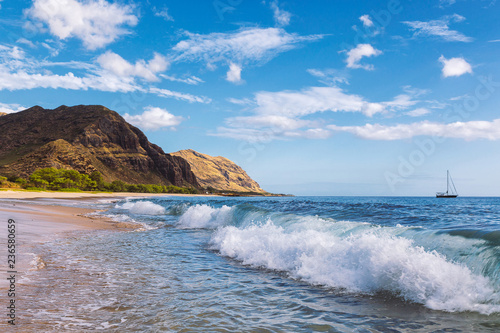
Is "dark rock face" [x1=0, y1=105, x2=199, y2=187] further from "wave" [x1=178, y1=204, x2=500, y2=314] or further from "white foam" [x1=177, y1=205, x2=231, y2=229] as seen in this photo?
"wave" [x1=178, y1=204, x2=500, y2=314]

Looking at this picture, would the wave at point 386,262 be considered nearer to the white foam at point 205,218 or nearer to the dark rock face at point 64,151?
the white foam at point 205,218

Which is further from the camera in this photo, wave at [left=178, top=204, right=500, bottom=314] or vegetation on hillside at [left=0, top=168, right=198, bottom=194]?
vegetation on hillside at [left=0, top=168, right=198, bottom=194]

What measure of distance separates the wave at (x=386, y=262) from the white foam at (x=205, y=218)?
418 inches

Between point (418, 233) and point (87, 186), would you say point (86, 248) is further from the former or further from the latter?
point (87, 186)

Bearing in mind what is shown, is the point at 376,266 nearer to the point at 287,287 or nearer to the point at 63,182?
the point at 287,287

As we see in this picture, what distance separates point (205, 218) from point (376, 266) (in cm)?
1896

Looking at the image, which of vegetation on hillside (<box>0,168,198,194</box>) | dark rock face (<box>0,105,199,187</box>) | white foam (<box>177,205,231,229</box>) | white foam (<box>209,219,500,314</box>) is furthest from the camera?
dark rock face (<box>0,105,199,187</box>)

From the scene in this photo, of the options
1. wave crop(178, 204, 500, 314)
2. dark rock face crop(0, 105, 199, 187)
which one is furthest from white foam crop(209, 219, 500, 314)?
dark rock face crop(0, 105, 199, 187)

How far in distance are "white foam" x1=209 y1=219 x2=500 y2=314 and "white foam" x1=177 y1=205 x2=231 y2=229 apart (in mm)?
11399

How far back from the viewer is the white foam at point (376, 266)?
626 cm

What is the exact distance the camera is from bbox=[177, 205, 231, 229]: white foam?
23625 millimetres

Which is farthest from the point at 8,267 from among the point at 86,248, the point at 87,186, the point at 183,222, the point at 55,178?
the point at 87,186

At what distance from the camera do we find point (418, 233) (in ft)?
31.1

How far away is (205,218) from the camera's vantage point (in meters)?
25.5
